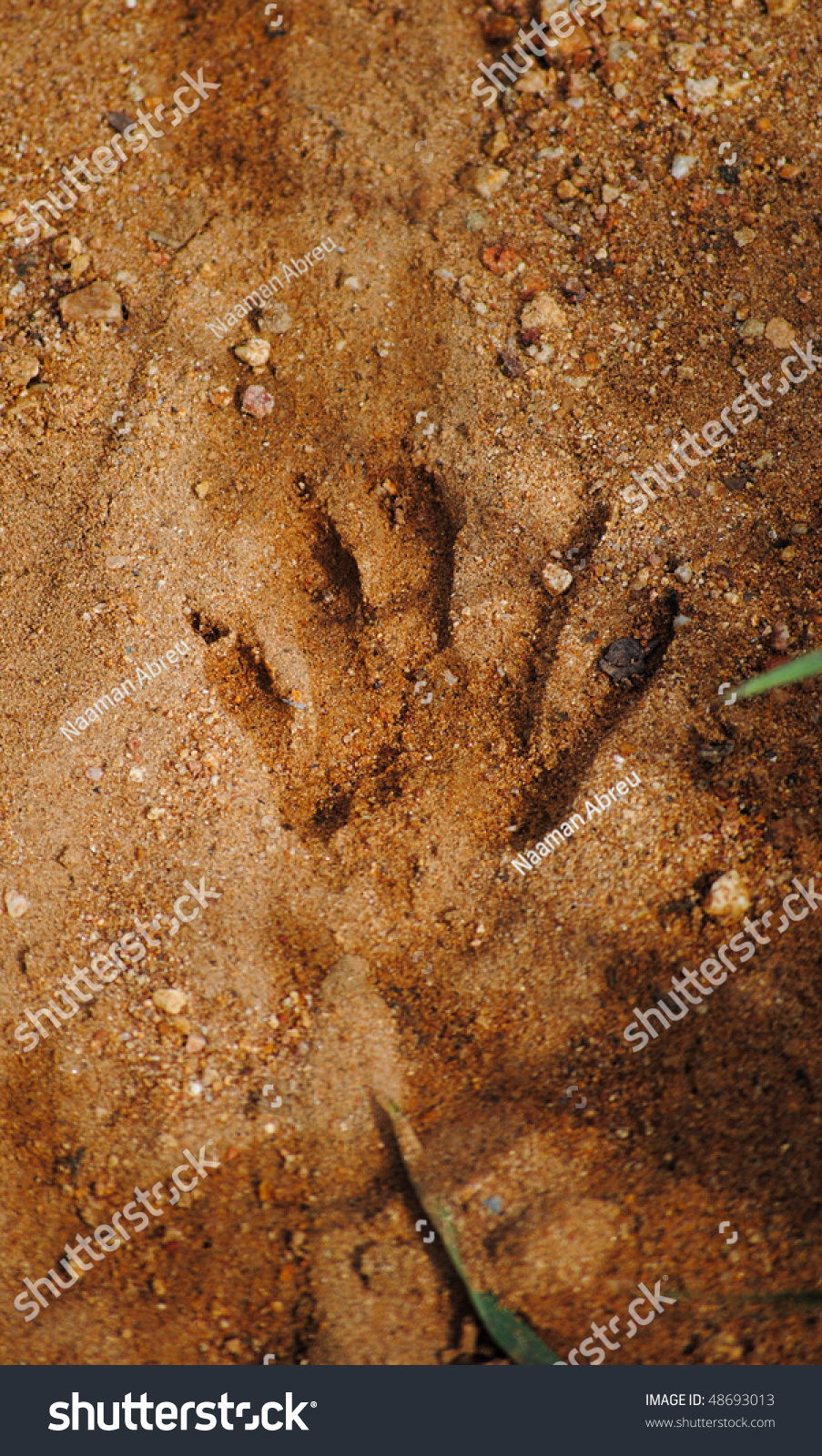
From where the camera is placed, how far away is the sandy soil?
7.21 ft

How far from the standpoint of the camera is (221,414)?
270 centimetres

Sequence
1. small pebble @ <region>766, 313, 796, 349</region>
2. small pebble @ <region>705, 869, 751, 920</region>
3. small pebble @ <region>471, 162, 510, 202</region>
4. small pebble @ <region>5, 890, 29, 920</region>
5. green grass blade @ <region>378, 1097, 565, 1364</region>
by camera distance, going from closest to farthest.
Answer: green grass blade @ <region>378, 1097, 565, 1364</region> < small pebble @ <region>705, 869, 751, 920</region> < small pebble @ <region>5, 890, 29, 920</region> < small pebble @ <region>766, 313, 796, 349</region> < small pebble @ <region>471, 162, 510, 202</region>

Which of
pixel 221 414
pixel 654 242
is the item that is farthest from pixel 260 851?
pixel 654 242

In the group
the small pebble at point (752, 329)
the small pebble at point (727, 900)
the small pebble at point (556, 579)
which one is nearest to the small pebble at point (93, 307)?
the small pebble at point (556, 579)

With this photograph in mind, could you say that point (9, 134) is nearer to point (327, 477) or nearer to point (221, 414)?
point (221, 414)

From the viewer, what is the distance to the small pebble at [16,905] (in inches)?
97.4

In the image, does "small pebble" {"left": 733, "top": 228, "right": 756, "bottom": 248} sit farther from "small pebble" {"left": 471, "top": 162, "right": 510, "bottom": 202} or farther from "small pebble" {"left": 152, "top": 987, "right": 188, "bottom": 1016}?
"small pebble" {"left": 152, "top": 987, "right": 188, "bottom": 1016}

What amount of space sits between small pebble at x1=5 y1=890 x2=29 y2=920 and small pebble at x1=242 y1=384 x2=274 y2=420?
1409mm

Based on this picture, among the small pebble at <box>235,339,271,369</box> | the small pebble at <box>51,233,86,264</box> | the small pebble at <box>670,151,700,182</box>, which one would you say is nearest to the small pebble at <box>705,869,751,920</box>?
the small pebble at <box>235,339,271,369</box>

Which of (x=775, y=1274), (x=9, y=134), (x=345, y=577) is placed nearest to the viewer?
(x=775, y=1274)

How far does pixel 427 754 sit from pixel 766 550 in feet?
3.32

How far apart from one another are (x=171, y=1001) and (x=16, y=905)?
48 cm

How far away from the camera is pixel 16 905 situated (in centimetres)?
248

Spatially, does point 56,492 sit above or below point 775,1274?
above
